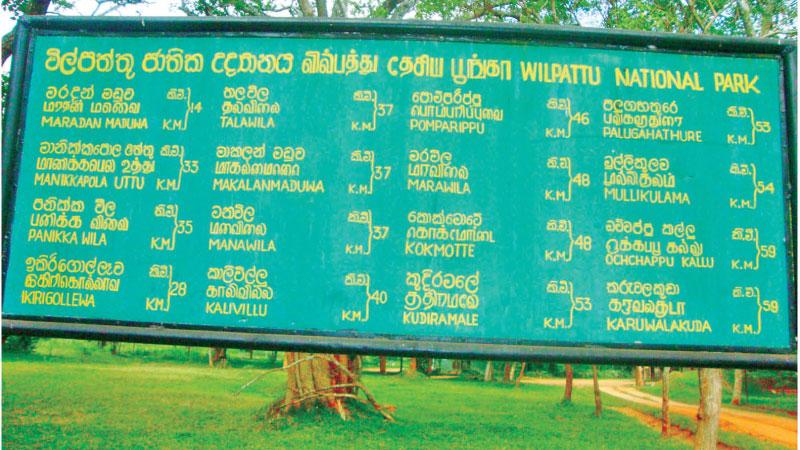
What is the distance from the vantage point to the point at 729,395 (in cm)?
2639

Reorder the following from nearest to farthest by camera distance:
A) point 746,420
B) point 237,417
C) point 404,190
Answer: point 404,190 → point 237,417 → point 746,420

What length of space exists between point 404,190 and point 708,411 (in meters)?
9.35

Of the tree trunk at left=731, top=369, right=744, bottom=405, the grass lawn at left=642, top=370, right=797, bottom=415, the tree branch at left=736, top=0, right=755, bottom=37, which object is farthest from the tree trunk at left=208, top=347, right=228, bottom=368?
the tree trunk at left=731, top=369, right=744, bottom=405

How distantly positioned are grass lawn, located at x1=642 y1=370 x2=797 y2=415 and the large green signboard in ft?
76.1

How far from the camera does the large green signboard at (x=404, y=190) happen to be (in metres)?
3.10

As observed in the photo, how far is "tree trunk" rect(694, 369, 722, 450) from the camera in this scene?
9.89 meters

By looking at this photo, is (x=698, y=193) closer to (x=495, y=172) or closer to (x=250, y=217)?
(x=495, y=172)

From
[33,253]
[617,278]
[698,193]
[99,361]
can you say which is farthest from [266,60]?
[99,361]

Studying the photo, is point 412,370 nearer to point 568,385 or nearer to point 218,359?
point 568,385

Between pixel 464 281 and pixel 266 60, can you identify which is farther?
pixel 266 60

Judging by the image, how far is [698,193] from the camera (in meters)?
3.21

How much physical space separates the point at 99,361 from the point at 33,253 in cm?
2369

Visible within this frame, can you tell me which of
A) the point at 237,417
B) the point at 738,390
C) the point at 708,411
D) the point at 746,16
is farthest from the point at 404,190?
the point at 738,390

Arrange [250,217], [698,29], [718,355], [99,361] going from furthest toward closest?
[99,361] < [698,29] < [250,217] < [718,355]
